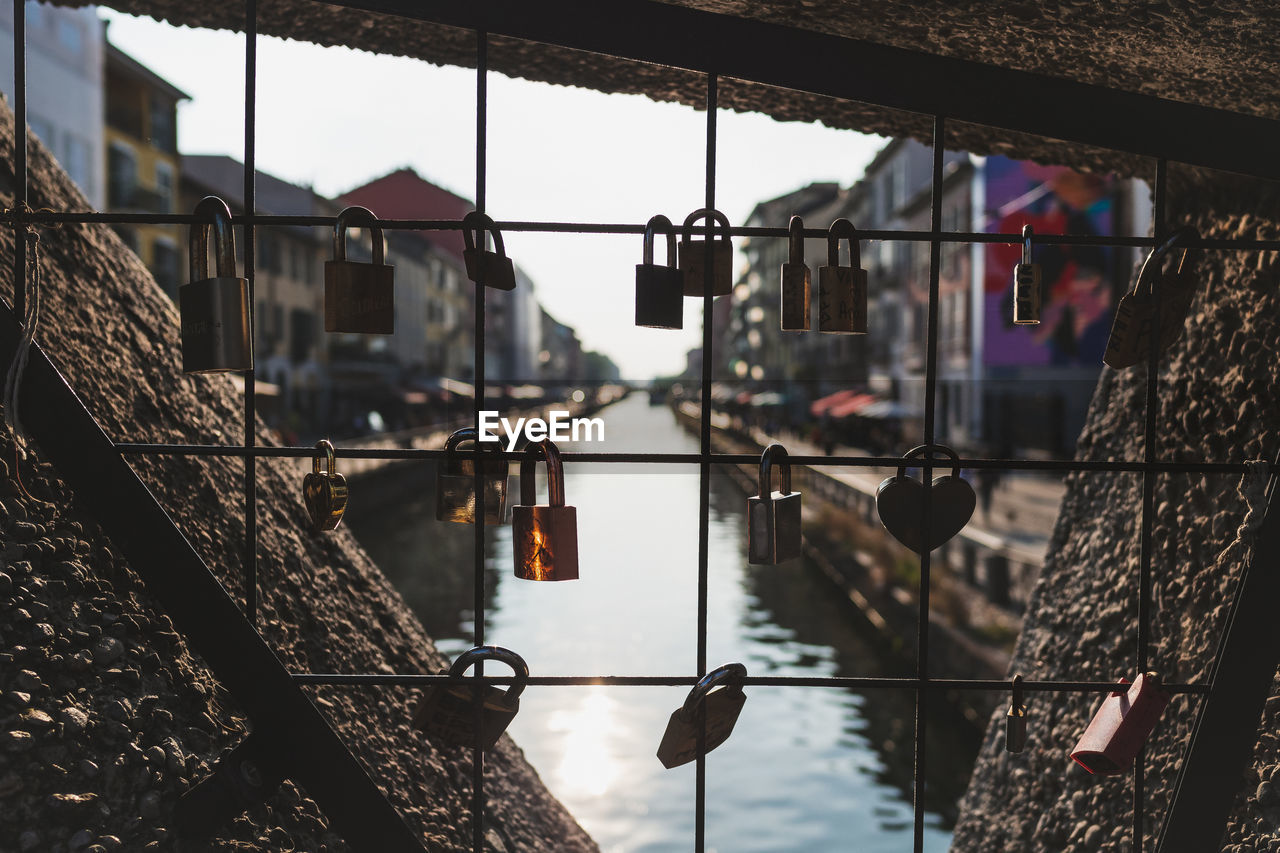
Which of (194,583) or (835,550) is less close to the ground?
(194,583)

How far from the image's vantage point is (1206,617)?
206 centimetres

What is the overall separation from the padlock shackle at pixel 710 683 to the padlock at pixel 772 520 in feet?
0.64

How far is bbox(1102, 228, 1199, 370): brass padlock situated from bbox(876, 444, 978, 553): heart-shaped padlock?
12.7 inches

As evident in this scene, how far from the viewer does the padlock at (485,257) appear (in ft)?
4.89

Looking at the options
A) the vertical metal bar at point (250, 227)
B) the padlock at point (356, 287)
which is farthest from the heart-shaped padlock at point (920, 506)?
the vertical metal bar at point (250, 227)

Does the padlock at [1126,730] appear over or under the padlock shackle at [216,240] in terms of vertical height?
under

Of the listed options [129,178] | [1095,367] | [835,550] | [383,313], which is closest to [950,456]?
[383,313]

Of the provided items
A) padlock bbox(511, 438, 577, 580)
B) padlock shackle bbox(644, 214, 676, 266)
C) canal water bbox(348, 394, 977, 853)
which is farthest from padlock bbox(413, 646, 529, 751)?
canal water bbox(348, 394, 977, 853)

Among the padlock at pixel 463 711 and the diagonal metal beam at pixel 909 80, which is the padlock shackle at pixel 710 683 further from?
the diagonal metal beam at pixel 909 80

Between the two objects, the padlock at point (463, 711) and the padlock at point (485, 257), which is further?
the padlock at point (463, 711)

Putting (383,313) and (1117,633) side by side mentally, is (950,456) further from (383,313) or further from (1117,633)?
(1117,633)

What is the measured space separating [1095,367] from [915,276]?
40.4ft

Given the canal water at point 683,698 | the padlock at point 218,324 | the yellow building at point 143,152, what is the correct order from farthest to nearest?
the yellow building at point 143,152
the canal water at point 683,698
the padlock at point 218,324

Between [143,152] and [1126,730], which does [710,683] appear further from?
[143,152]
